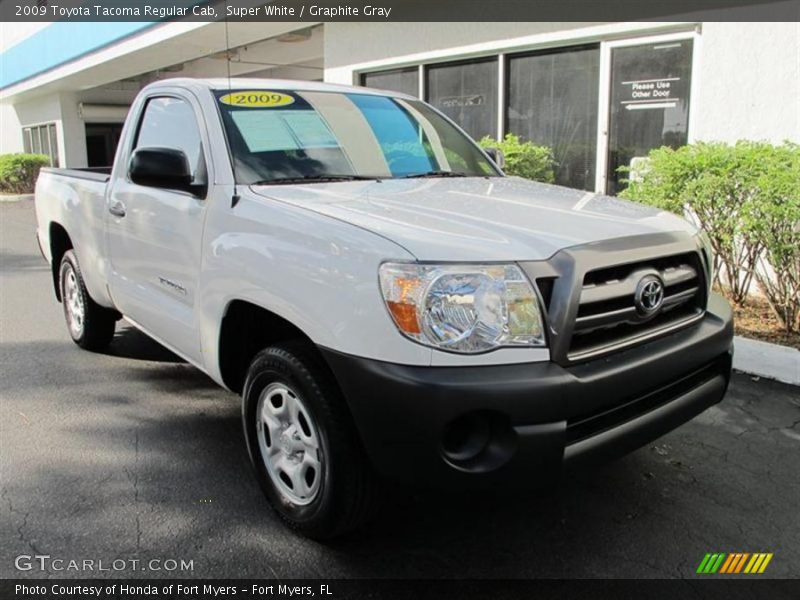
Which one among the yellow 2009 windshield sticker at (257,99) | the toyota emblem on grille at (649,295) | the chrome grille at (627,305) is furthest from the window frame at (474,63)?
the toyota emblem on grille at (649,295)

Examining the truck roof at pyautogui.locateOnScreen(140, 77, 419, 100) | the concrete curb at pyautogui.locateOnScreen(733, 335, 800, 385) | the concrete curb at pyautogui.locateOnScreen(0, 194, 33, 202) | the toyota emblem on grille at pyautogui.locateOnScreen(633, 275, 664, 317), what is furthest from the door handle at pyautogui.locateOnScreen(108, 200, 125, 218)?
the concrete curb at pyautogui.locateOnScreen(0, 194, 33, 202)

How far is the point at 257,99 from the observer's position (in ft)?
12.2

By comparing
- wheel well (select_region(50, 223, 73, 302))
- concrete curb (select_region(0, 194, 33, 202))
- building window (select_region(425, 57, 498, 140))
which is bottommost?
concrete curb (select_region(0, 194, 33, 202))

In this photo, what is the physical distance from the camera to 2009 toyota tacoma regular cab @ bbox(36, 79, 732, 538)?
2.35m

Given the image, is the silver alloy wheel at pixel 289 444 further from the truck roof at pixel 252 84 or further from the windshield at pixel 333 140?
the truck roof at pixel 252 84

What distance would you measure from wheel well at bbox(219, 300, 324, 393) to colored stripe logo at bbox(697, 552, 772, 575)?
6.18ft

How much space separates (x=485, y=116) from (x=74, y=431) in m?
7.46

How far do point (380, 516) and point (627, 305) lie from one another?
1409 millimetres

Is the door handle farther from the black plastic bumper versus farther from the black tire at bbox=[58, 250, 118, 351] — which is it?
the black plastic bumper

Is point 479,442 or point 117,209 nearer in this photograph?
point 479,442

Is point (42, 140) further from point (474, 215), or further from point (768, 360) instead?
point (474, 215)

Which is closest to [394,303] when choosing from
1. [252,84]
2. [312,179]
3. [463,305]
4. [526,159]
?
[463,305]

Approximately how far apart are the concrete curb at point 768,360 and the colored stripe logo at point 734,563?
2203mm

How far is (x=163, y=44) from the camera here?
15.2 meters
